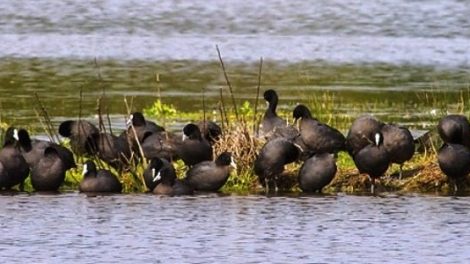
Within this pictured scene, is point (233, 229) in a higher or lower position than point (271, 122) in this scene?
lower

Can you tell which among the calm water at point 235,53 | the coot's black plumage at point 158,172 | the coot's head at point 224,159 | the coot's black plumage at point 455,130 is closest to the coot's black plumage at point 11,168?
the coot's black plumage at point 158,172

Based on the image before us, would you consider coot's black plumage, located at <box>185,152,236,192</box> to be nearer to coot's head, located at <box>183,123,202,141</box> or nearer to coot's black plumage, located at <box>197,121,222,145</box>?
coot's head, located at <box>183,123,202,141</box>

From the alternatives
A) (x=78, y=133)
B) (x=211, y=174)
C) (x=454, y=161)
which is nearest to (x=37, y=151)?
(x=78, y=133)

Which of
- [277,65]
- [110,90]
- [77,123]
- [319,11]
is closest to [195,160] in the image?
[77,123]

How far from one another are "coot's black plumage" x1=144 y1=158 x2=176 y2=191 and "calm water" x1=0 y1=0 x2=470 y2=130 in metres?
5.56

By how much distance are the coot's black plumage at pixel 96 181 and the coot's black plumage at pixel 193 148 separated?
0.93 metres

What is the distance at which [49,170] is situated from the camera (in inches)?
725

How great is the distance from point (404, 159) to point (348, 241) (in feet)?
9.91

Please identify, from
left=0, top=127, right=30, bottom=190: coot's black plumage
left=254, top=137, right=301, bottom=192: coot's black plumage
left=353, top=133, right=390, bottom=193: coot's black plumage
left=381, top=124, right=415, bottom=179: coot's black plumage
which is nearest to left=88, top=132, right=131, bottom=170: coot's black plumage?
left=0, top=127, right=30, bottom=190: coot's black plumage

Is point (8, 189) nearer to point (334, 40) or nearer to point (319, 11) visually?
point (334, 40)

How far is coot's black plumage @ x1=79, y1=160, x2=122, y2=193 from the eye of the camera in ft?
60.1

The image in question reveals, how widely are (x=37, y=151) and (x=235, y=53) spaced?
19.7m

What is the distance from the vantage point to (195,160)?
18938 millimetres

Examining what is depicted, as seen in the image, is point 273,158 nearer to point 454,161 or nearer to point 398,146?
point 398,146
